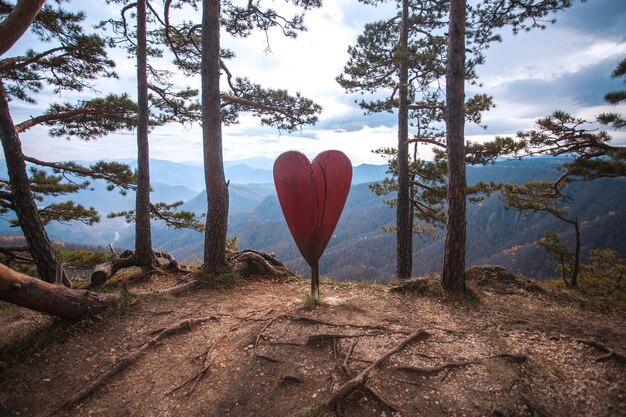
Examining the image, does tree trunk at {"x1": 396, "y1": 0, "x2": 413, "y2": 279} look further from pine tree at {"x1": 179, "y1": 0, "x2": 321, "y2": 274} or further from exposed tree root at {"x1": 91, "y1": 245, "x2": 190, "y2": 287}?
exposed tree root at {"x1": 91, "y1": 245, "x2": 190, "y2": 287}

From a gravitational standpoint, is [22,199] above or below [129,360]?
above

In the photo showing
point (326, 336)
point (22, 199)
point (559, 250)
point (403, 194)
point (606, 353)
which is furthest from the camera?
point (403, 194)

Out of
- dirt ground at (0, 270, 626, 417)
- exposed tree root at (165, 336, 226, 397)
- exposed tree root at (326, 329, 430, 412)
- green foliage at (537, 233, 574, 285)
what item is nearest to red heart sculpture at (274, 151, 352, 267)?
dirt ground at (0, 270, 626, 417)

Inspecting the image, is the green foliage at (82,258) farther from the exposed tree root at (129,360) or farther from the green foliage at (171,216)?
the exposed tree root at (129,360)

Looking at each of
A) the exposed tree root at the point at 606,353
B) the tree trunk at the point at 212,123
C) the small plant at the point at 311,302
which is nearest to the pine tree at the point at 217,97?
the tree trunk at the point at 212,123

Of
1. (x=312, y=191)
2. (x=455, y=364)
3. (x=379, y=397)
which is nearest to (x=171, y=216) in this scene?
(x=312, y=191)

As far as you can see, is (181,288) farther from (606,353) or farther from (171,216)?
(606,353)

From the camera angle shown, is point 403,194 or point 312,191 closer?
point 312,191
